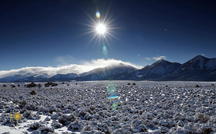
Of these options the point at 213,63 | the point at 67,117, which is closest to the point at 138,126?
the point at 67,117

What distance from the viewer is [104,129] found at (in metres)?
7.71

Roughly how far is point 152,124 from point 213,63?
686 feet

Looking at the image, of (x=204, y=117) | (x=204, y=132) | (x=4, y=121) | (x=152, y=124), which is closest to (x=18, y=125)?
(x=4, y=121)

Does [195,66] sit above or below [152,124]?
above

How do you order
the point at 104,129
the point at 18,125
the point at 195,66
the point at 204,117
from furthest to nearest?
the point at 195,66
the point at 18,125
the point at 204,117
the point at 104,129

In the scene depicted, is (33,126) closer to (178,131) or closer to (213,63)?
(178,131)

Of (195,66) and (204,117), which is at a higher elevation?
(195,66)

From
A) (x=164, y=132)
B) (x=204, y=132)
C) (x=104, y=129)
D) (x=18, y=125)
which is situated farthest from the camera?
(x=18, y=125)

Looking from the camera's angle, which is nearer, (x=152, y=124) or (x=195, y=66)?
(x=152, y=124)

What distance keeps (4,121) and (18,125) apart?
3.51ft

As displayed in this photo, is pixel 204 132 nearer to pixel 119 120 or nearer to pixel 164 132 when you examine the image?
pixel 164 132

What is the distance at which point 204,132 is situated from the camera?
21.6 feet

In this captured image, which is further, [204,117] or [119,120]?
[119,120]

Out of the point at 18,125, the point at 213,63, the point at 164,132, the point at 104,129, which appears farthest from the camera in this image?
the point at 213,63
